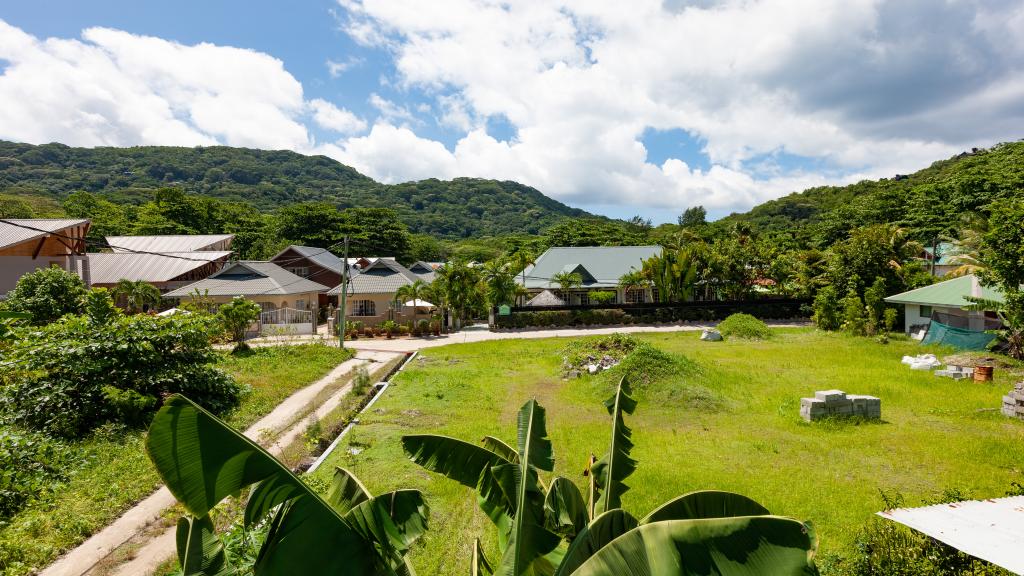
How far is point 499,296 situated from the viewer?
34.8 meters

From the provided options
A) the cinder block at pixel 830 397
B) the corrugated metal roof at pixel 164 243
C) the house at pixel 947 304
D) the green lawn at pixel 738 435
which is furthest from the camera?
the corrugated metal roof at pixel 164 243

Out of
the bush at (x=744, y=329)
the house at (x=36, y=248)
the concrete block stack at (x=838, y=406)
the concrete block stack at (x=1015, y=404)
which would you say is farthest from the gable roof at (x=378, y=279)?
the concrete block stack at (x=1015, y=404)

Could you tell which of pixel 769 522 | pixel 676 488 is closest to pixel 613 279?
pixel 676 488

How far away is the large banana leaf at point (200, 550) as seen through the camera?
3.12 metres

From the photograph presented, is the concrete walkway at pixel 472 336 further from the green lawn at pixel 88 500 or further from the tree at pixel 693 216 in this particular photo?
the tree at pixel 693 216

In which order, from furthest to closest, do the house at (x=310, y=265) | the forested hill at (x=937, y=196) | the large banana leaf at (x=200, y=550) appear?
1. the forested hill at (x=937, y=196)
2. the house at (x=310, y=265)
3. the large banana leaf at (x=200, y=550)

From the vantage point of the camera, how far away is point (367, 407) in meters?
15.1

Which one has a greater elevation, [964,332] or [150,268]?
[150,268]

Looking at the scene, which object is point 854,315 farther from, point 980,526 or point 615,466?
point 615,466

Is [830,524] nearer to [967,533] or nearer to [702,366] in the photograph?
[967,533]

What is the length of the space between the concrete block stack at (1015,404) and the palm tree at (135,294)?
4183 cm

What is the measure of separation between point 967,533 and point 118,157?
21744 cm

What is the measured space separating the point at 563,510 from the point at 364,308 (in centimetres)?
3336

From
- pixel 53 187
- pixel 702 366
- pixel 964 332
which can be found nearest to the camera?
pixel 702 366
